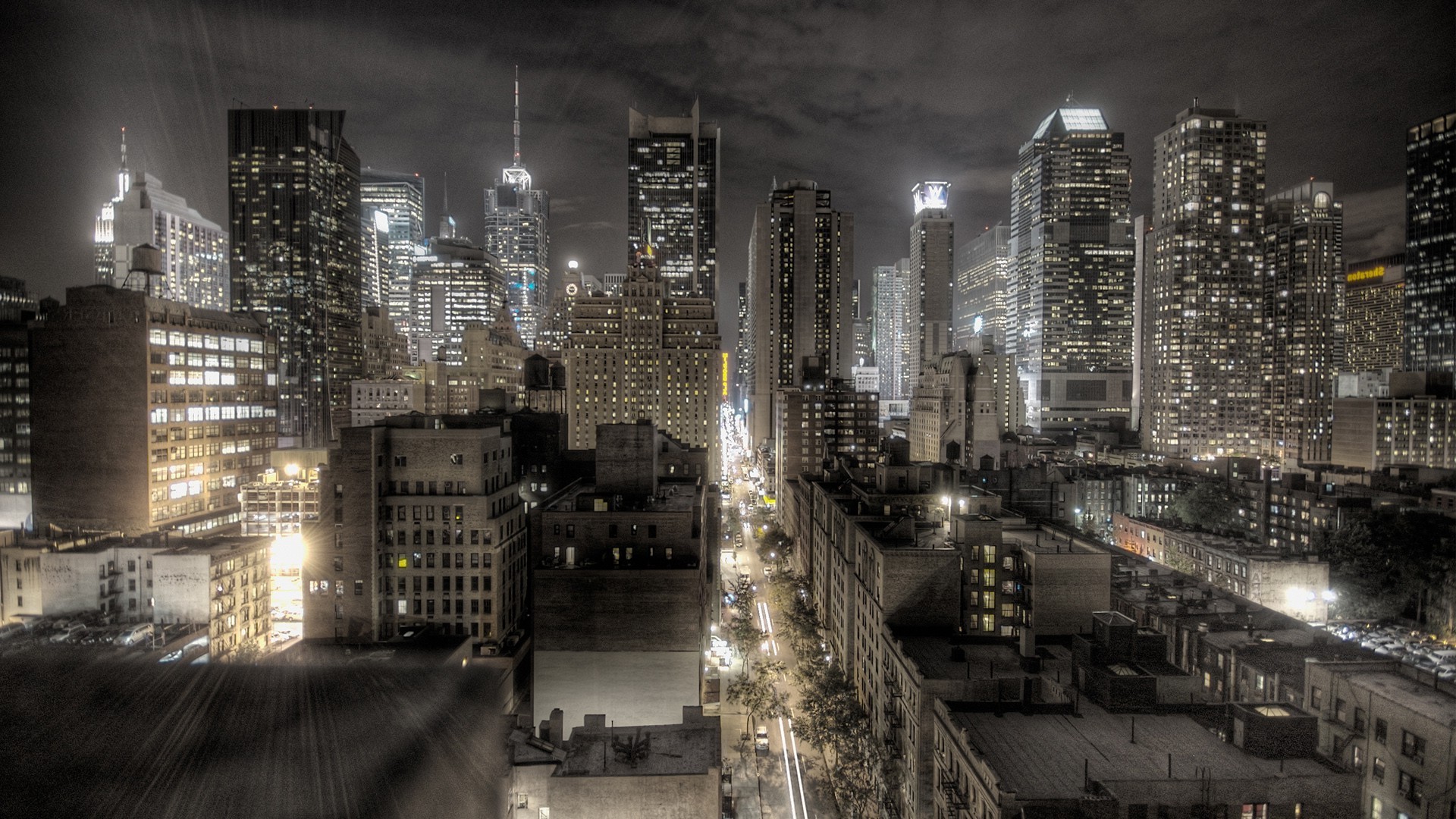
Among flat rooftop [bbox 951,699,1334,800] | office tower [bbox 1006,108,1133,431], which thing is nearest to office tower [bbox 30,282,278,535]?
flat rooftop [bbox 951,699,1334,800]

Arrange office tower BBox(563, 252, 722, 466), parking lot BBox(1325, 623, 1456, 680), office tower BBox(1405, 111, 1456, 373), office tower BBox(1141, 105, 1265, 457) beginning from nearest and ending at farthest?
parking lot BBox(1325, 623, 1456, 680), office tower BBox(563, 252, 722, 466), office tower BBox(1405, 111, 1456, 373), office tower BBox(1141, 105, 1265, 457)

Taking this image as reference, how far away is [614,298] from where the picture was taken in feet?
294

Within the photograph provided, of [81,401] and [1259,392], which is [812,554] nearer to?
[81,401]

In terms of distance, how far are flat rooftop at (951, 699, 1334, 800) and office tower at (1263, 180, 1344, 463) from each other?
4579 inches

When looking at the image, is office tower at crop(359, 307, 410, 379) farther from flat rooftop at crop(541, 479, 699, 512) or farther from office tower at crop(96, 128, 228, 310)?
flat rooftop at crop(541, 479, 699, 512)

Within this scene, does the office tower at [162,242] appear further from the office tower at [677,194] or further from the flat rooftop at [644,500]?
the office tower at [677,194]

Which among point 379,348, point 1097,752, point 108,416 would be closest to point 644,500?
point 1097,752

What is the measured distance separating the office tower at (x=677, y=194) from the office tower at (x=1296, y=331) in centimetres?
9799

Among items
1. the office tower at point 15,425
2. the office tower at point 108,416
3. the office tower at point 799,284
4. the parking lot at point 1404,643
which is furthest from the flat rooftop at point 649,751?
the office tower at point 799,284

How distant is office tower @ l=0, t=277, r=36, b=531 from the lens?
5594 centimetres

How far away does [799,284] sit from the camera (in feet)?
534

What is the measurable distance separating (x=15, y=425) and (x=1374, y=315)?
216790mm

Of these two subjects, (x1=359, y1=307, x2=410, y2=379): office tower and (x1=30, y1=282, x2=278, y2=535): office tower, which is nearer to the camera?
(x1=30, y1=282, x2=278, y2=535): office tower

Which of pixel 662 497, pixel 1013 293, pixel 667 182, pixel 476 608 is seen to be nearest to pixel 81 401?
pixel 476 608
